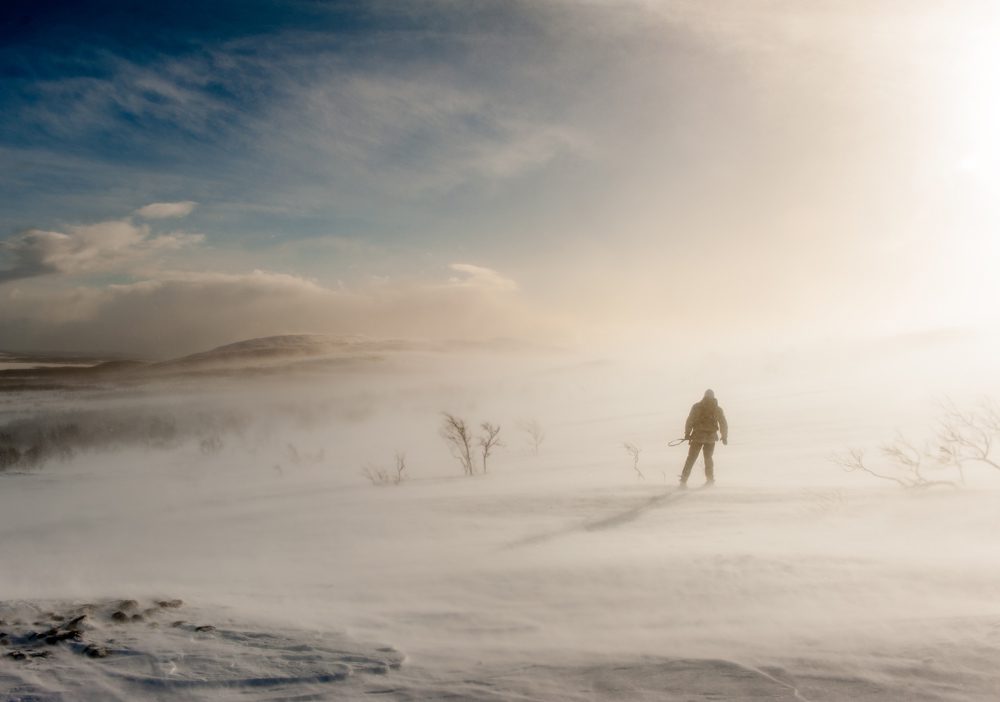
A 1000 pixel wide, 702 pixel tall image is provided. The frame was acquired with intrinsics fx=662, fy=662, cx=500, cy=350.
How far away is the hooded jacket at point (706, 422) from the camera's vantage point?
414 inches

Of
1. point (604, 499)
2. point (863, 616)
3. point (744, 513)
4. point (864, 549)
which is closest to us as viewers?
point (863, 616)

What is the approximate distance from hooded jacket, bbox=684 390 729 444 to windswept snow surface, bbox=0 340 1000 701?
86cm

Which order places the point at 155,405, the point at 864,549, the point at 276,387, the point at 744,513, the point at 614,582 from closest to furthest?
1. the point at 614,582
2. the point at 864,549
3. the point at 744,513
4. the point at 155,405
5. the point at 276,387

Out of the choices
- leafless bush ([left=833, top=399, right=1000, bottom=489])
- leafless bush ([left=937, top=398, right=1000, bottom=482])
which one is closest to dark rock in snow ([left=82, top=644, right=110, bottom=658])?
leafless bush ([left=833, top=399, right=1000, bottom=489])

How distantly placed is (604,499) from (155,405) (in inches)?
1354

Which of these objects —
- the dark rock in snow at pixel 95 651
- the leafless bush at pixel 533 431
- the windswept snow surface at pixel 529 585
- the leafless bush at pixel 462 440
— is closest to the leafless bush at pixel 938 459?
the windswept snow surface at pixel 529 585

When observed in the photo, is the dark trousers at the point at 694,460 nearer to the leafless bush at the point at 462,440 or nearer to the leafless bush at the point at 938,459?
the leafless bush at the point at 938,459

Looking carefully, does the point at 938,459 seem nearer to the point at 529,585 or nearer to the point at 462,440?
the point at 529,585

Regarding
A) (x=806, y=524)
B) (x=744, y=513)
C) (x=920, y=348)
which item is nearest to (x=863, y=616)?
(x=806, y=524)

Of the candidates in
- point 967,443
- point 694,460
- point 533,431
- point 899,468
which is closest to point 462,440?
point 533,431

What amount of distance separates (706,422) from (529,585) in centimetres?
612

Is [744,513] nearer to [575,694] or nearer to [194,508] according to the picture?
[575,694]

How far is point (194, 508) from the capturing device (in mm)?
11711

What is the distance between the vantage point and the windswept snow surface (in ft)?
12.0
